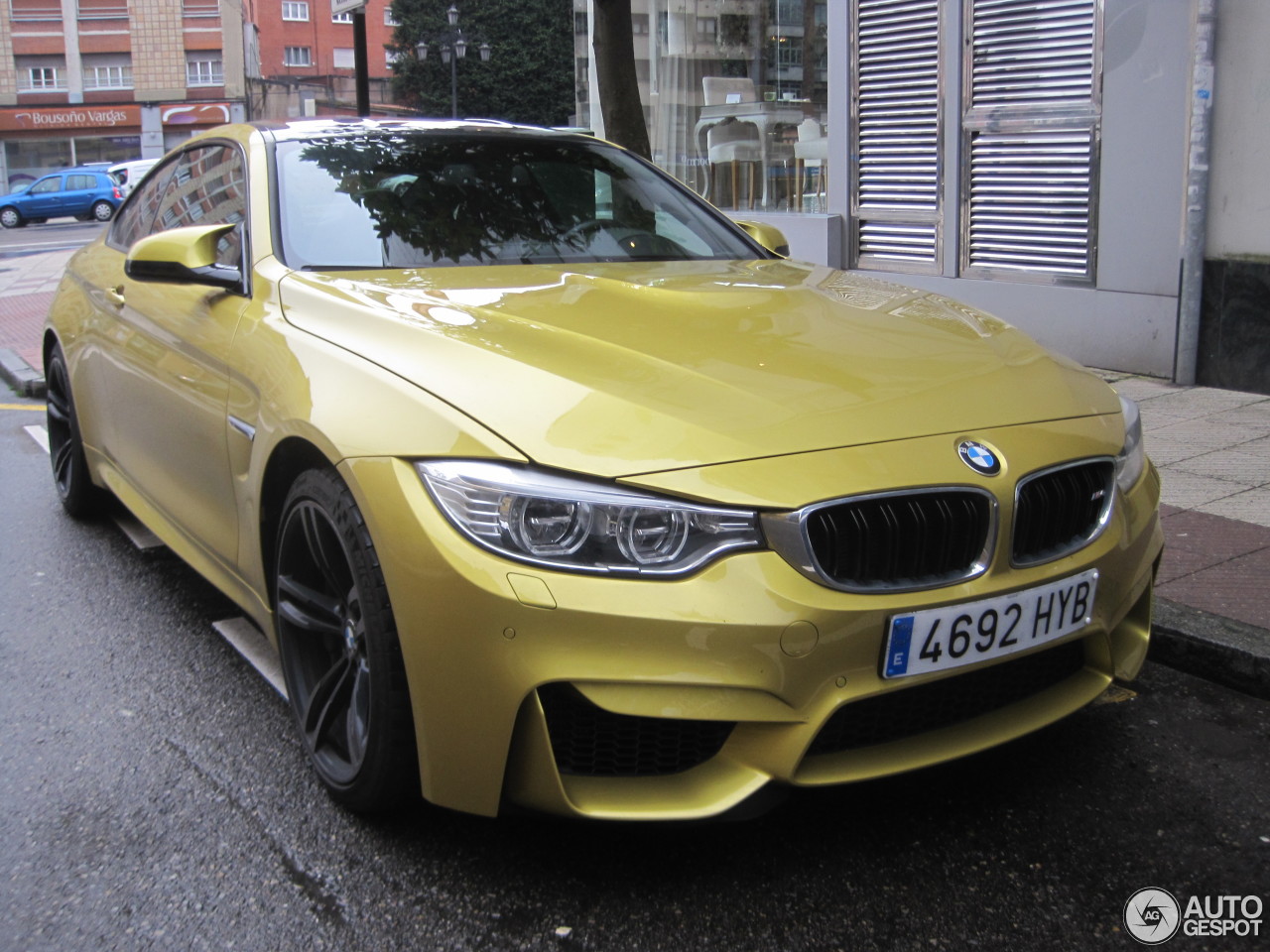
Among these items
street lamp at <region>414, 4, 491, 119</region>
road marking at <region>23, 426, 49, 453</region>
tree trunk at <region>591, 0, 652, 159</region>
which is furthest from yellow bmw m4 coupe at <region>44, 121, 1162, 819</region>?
street lamp at <region>414, 4, 491, 119</region>

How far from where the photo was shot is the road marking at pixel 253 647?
11.5ft

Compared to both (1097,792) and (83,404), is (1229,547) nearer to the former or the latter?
(1097,792)

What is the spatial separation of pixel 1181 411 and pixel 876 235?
11.6ft

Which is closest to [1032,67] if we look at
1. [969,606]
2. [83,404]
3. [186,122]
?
[83,404]

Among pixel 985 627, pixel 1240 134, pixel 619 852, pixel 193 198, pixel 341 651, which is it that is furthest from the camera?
pixel 1240 134

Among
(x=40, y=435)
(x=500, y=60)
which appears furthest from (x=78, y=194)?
(x=40, y=435)

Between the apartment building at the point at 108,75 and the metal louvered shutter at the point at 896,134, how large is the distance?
55.6 meters

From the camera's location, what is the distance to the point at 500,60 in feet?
194

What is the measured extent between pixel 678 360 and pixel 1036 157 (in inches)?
245

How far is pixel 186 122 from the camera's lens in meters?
60.0

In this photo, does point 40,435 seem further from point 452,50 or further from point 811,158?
point 452,50

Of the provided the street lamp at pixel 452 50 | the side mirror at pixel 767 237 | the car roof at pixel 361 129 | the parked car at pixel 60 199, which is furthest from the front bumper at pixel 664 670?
the parked car at pixel 60 199

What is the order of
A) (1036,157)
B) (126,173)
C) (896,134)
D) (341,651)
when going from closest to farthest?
(341,651), (1036,157), (896,134), (126,173)

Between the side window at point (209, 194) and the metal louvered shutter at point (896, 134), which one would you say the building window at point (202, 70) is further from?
the side window at point (209, 194)
